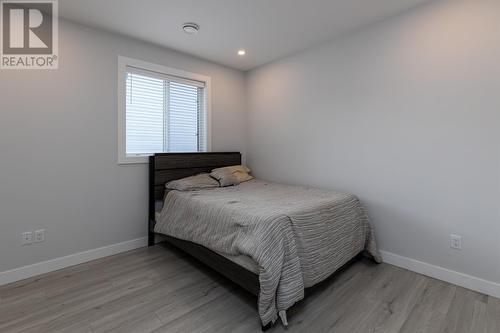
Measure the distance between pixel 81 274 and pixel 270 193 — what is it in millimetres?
2023

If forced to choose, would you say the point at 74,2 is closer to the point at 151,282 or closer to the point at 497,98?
the point at 151,282

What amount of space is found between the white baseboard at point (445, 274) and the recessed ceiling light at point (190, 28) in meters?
3.10

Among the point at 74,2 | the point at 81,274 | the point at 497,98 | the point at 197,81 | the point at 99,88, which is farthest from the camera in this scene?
the point at 197,81

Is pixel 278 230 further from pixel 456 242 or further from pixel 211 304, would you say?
pixel 456 242

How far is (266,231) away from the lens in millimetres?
1727

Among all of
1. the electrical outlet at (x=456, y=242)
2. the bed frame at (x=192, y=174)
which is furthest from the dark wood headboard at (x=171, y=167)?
the electrical outlet at (x=456, y=242)

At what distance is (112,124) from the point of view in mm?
2803

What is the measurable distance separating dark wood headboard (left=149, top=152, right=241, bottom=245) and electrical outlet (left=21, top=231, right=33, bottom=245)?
1.11 metres

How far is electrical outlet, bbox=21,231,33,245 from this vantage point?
2301 millimetres

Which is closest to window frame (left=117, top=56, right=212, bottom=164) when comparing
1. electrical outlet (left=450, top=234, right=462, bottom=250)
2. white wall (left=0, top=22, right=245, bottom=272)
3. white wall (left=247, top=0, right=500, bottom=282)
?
white wall (left=0, top=22, right=245, bottom=272)

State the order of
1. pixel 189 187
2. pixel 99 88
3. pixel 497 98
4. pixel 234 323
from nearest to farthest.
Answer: pixel 234 323, pixel 497 98, pixel 99 88, pixel 189 187

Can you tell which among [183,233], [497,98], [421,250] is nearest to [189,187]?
[183,233]

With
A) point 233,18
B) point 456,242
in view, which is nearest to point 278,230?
point 456,242

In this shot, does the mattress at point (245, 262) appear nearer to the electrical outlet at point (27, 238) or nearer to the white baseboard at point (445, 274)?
the white baseboard at point (445, 274)
